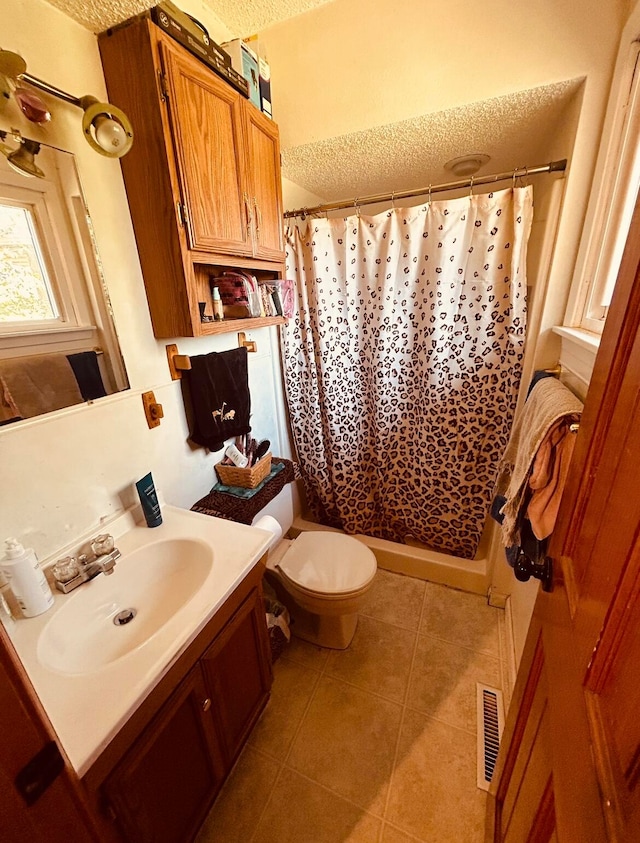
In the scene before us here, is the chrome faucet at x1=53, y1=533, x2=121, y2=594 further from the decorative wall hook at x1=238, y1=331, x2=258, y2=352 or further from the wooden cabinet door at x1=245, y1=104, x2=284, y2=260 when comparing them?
the wooden cabinet door at x1=245, y1=104, x2=284, y2=260

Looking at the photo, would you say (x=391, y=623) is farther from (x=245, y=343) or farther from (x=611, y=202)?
(x=611, y=202)

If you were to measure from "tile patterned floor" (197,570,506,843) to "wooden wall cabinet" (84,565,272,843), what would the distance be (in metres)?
0.20

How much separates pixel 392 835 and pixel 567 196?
2230mm

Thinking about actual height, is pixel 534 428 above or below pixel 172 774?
above

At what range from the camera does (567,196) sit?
1226 mm

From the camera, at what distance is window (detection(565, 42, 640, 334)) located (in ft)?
3.39

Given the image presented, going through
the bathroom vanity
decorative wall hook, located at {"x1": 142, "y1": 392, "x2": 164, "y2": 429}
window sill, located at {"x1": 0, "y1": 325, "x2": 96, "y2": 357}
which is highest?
window sill, located at {"x1": 0, "y1": 325, "x2": 96, "y2": 357}

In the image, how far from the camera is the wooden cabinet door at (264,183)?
1266mm

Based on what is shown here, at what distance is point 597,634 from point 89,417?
1.26m

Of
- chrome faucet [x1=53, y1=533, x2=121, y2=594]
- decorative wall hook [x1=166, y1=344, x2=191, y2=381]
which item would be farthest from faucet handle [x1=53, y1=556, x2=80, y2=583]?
decorative wall hook [x1=166, y1=344, x2=191, y2=381]

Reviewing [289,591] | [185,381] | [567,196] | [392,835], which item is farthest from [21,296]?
[392,835]

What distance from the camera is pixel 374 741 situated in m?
1.29

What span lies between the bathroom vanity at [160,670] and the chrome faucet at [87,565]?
3cm

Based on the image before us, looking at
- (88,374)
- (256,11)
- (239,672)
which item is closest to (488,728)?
(239,672)
